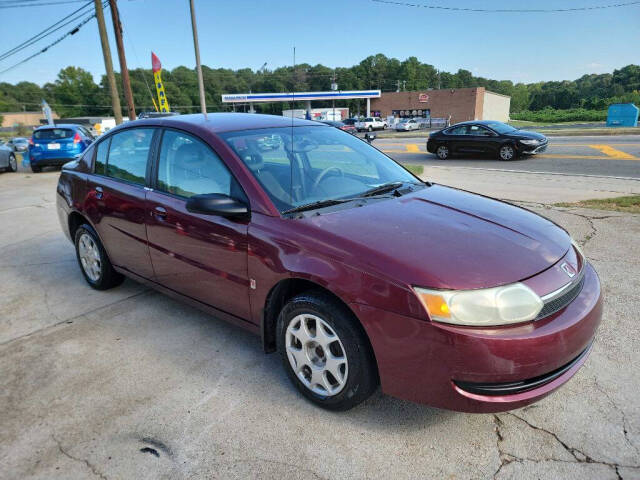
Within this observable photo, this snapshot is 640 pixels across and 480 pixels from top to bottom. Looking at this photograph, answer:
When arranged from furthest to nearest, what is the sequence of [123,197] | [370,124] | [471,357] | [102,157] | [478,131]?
[370,124] < [478,131] < [102,157] < [123,197] < [471,357]

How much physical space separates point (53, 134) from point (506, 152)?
48.2 ft

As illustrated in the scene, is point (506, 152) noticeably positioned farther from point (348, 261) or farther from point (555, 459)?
point (348, 261)

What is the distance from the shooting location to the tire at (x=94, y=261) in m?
4.03

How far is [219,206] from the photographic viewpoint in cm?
248

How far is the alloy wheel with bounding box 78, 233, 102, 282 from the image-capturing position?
4105 mm

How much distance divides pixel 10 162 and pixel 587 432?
18.2m

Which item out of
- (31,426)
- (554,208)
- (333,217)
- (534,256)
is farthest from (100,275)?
(554,208)

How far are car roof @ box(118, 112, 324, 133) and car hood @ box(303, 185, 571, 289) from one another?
1075mm

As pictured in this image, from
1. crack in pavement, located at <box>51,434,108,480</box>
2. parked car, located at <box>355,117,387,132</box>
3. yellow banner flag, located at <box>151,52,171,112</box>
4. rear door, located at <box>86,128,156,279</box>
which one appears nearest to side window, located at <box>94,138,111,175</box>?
rear door, located at <box>86,128,156,279</box>

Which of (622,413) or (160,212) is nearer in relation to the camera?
(622,413)

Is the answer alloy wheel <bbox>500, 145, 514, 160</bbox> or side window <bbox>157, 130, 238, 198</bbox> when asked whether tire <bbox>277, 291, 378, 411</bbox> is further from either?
alloy wheel <bbox>500, 145, 514, 160</bbox>

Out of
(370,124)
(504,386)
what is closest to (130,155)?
(504,386)

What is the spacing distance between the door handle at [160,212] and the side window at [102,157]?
1077mm

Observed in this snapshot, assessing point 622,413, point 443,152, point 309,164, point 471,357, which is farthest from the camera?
point 443,152
